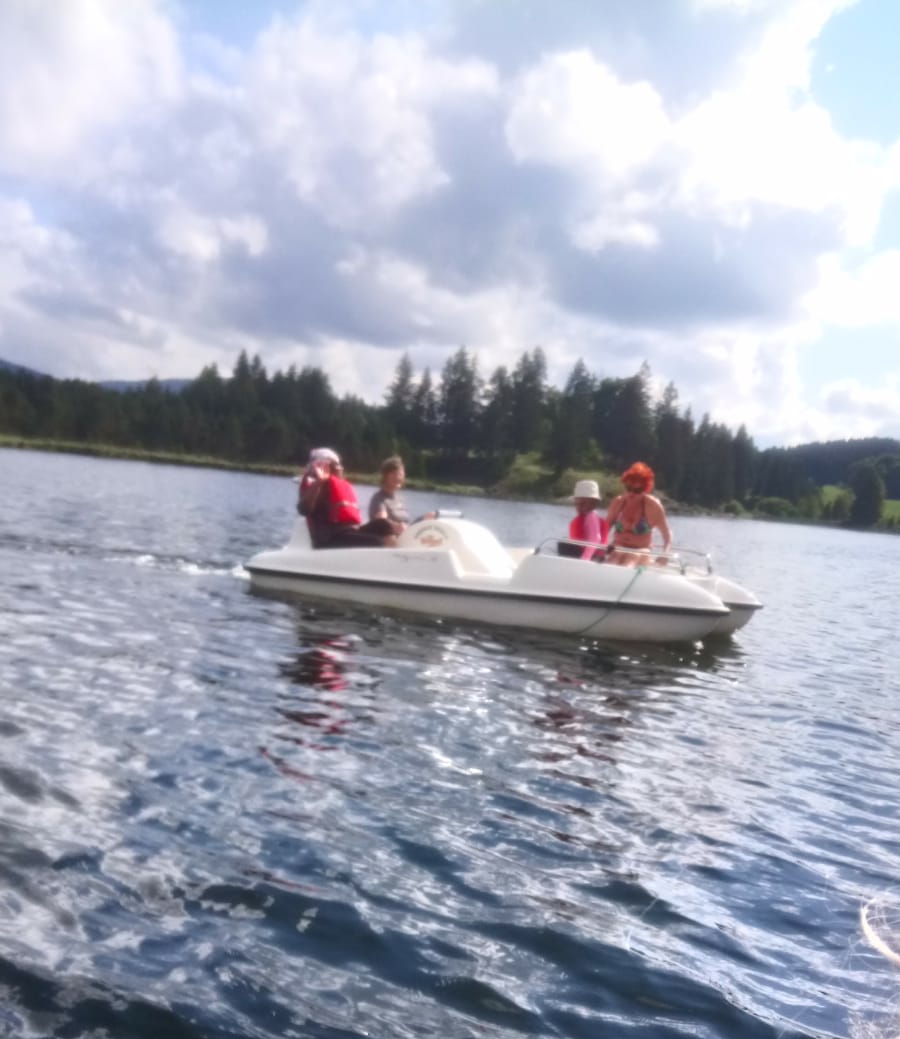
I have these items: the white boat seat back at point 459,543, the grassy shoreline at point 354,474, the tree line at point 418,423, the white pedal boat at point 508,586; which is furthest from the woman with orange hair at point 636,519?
the tree line at point 418,423

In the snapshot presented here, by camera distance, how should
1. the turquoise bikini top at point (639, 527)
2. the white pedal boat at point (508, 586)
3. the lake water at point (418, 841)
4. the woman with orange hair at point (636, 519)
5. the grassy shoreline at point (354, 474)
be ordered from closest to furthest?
the lake water at point (418, 841) < the white pedal boat at point (508, 586) < the woman with orange hair at point (636, 519) < the turquoise bikini top at point (639, 527) < the grassy shoreline at point (354, 474)

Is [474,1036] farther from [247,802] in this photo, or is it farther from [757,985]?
[247,802]

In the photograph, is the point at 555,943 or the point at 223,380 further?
the point at 223,380

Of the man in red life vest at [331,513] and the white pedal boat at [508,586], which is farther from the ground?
the man in red life vest at [331,513]

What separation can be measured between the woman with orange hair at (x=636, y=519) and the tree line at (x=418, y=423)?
307 feet

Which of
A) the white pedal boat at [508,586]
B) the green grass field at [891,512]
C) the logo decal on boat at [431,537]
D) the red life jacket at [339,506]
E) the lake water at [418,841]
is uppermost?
the green grass field at [891,512]

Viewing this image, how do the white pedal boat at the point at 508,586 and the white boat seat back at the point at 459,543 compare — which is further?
the white boat seat back at the point at 459,543

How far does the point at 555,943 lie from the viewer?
5.00m

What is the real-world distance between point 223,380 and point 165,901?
143m

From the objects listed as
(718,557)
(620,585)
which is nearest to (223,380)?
(718,557)

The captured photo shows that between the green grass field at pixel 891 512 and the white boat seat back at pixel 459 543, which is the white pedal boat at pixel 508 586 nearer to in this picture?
the white boat seat back at pixel 459 543

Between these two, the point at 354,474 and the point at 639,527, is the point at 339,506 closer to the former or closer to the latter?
the point at 639,527

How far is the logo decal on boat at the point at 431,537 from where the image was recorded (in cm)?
1505

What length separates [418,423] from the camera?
129625 millimetres
